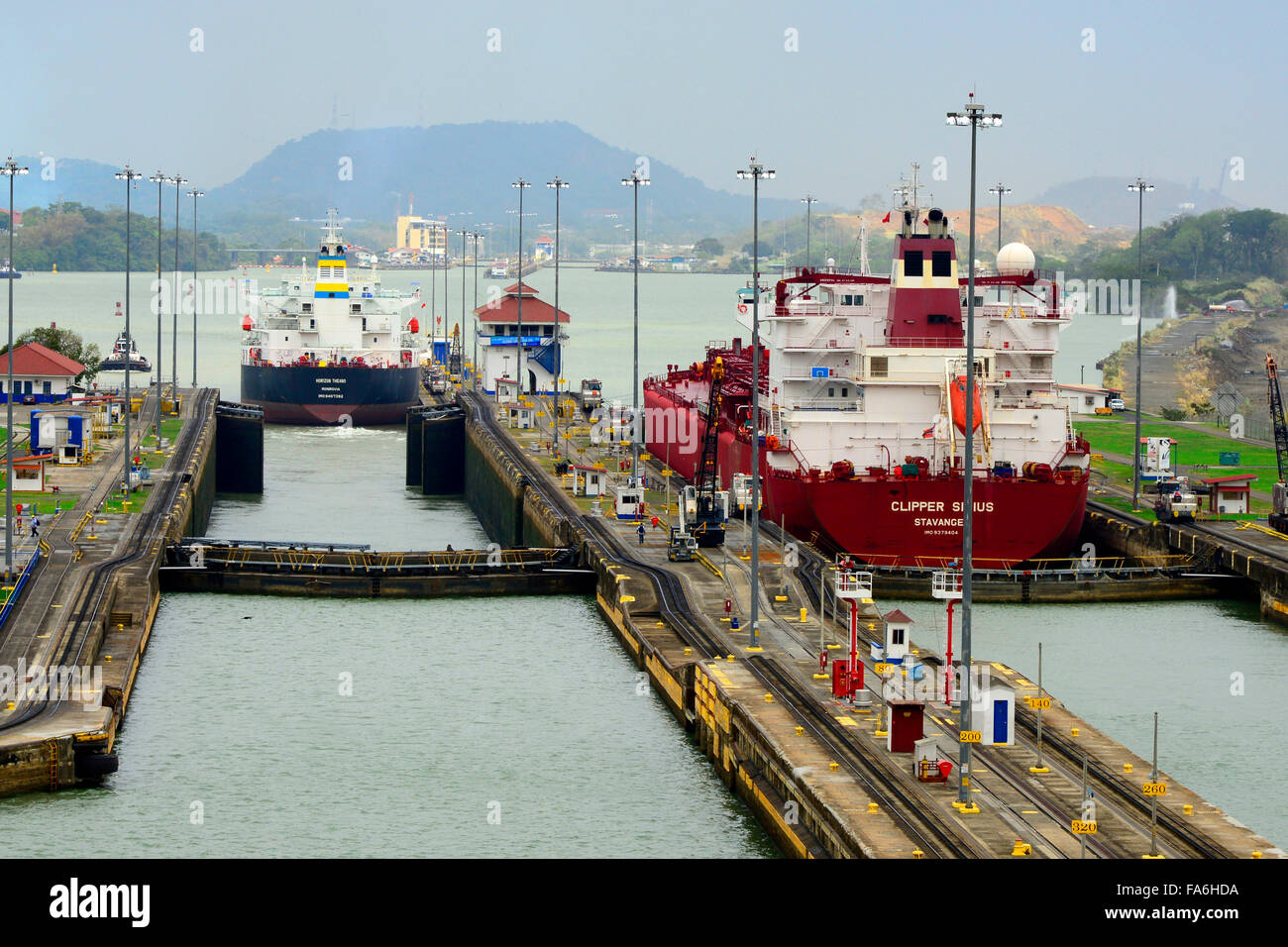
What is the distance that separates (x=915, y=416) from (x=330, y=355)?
7039 cm

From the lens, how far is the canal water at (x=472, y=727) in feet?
110

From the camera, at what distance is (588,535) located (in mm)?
60094

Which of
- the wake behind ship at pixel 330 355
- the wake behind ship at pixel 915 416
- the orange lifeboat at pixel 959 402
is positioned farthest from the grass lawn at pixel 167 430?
the orange lifeboat at pixel 959 402

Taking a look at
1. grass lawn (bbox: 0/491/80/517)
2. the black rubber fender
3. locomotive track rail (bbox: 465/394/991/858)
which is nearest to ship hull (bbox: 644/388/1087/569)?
locomotive track rail (bbox: 465/394/991/858)

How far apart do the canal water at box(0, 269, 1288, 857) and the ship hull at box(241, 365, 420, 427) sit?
214 feet

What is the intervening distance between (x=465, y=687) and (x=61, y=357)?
57177mm

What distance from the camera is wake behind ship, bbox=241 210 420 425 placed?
12144cm

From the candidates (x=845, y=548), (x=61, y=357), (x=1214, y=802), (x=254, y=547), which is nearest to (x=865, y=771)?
(x=1214, y=802)

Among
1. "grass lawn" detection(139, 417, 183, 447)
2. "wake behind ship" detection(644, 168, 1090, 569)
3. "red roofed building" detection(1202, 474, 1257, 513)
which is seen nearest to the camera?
"wake behind ship" detection(644, 168, 1090, 569)

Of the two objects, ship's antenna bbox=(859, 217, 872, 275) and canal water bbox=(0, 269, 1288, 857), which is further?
ship's antenna bbox=(859, 217, 872, 275)

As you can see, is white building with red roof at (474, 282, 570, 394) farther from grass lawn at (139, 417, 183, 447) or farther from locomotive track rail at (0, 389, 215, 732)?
locomotive track rail at (0, 389, 215, 732)

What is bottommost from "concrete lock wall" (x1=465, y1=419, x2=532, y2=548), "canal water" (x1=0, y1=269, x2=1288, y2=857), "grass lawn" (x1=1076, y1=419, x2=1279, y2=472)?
"canal water" (x1=0, y1=269, x2=1288, y2=857)
